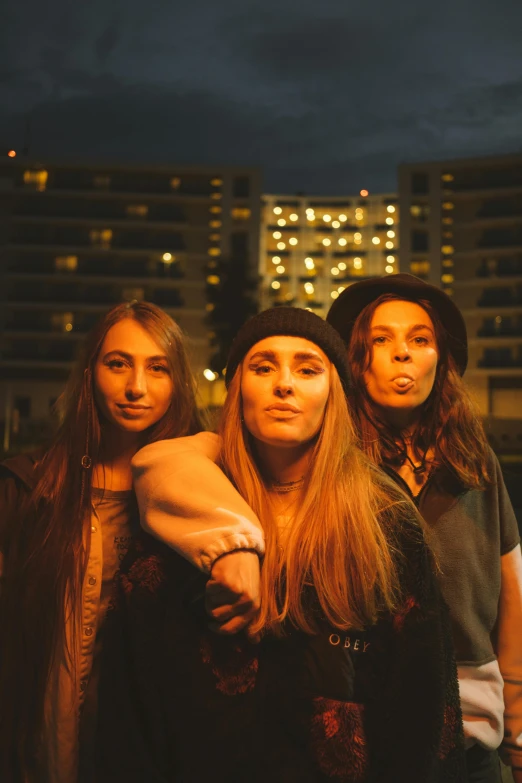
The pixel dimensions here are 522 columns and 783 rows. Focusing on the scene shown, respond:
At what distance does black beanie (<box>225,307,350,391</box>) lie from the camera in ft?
6.88

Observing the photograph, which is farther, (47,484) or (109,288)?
(109,288)

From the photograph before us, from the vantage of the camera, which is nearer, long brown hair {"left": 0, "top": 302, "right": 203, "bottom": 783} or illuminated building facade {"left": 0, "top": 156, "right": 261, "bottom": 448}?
long brown hair {"left": 0, "top": 302, "right": 203, "bottom": 783}

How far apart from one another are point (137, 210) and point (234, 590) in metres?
57.7

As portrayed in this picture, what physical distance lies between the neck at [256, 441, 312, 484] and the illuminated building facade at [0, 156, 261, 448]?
5111 centimetres

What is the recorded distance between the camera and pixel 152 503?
1.94 meters

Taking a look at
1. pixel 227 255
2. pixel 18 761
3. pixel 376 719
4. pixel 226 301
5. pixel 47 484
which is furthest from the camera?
pixel 227 255

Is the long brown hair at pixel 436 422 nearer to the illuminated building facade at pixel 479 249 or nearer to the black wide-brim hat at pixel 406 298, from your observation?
the black wide-brim hat at pixel 406 298

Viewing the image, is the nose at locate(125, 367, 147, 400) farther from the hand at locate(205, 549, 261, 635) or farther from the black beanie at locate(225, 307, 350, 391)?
the hand at locate(205, 549, 261, 635)

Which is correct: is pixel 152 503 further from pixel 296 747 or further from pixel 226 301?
pixel 226 301

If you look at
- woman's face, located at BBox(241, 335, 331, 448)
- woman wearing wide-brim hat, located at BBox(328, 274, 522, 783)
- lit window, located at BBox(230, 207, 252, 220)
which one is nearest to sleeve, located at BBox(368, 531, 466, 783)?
woman wearing wide-brim hat, located at BBox(328, 274, 522, 783)

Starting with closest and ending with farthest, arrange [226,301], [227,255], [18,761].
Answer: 1. [18,761]
2. [226,301]
3. [227,255]

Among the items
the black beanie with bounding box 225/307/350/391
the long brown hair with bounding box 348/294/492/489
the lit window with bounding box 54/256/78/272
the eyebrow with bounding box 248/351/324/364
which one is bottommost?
the long brown hair with bounding box 348/294/492/489

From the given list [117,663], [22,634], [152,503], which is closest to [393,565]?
[152,503]

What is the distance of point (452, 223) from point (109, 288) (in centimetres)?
2649
